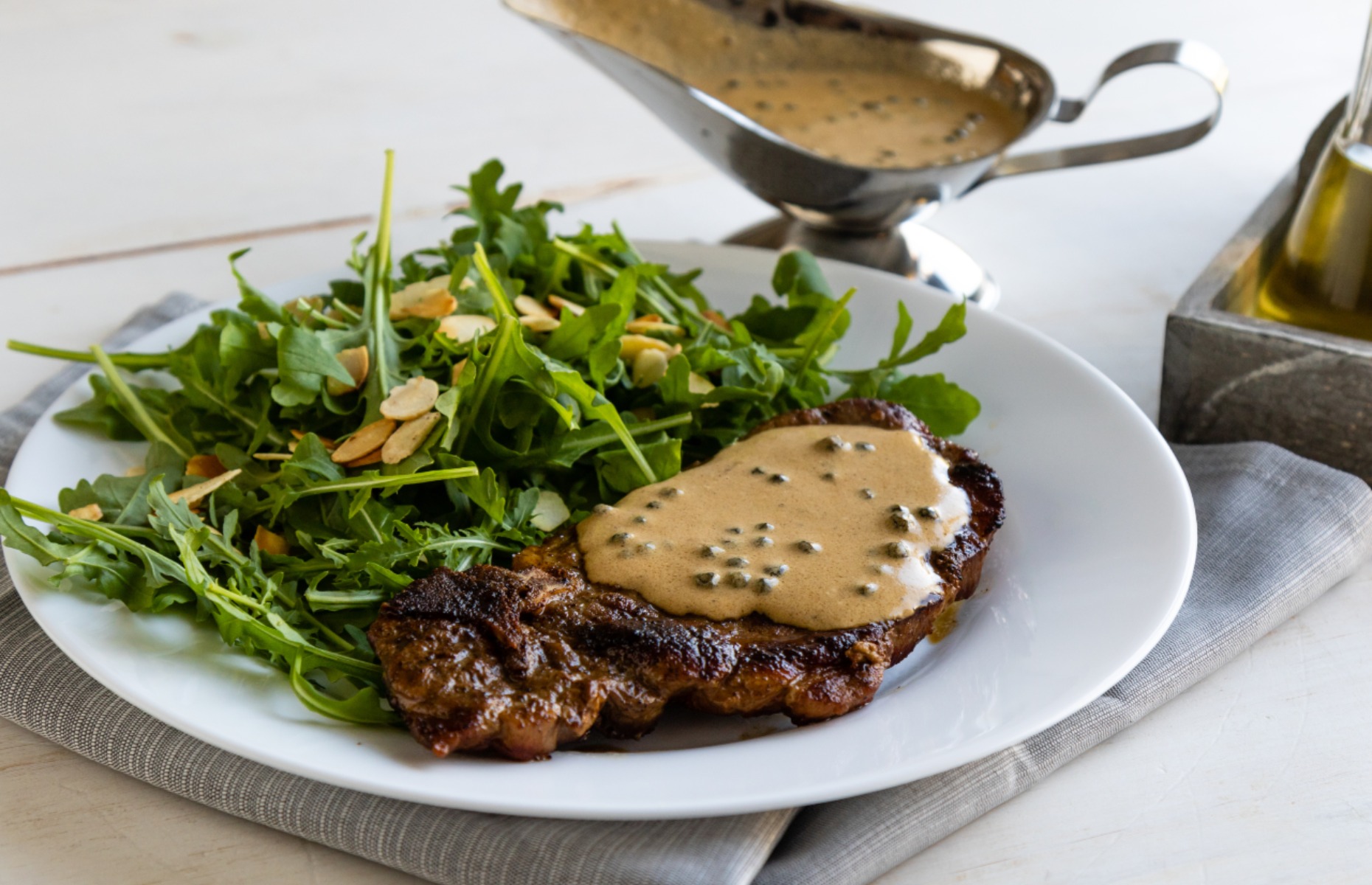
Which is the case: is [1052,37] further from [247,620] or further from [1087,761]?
[247,620]

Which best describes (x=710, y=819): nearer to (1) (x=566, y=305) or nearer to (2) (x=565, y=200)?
(1) (x=566, y=305)

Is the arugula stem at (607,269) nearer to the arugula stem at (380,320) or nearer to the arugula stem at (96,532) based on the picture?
the arugula stem at (380,320)

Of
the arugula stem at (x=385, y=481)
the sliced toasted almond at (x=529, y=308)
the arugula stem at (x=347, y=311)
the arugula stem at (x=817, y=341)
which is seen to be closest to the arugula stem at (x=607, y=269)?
the sliced toasted almond at (x=529, y=308)

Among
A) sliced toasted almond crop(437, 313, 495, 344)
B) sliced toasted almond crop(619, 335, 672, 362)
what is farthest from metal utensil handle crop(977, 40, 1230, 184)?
sliced toasted almond crop(437, 313, 495, 344)

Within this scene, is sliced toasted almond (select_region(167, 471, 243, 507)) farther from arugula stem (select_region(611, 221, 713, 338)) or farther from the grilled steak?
arugula stem (select_region(611, 221, 713, 338))

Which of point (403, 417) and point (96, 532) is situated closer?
point (96, 532)

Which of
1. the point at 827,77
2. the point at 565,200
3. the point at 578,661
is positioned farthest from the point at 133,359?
the point at 827,77
